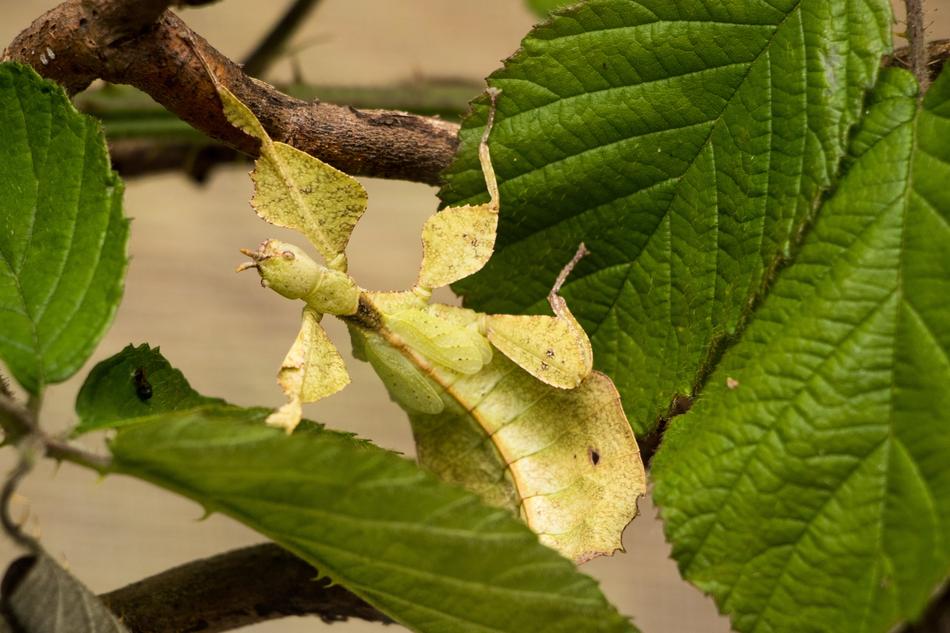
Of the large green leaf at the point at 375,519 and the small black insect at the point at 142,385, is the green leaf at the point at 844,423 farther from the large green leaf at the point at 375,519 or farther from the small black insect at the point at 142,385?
the small black insect at the point at 142,385

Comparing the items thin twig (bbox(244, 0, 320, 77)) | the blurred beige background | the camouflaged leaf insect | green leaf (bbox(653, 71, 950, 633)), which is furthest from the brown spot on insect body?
the blurred beige background

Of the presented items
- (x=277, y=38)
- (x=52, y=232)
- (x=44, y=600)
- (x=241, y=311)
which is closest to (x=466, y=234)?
(x=52, y=232)

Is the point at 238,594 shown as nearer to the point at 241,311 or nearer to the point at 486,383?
the point at 486,383

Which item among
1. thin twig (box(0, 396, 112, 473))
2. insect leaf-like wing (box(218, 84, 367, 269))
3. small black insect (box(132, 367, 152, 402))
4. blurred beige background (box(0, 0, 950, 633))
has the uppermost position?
insect leaf-like wing (box(218, 84, 367, 269))

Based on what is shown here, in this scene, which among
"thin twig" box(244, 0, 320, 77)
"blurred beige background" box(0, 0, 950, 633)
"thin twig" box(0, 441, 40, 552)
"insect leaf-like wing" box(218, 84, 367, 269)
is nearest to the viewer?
"thin twig" box(0, 441, 40, 552)

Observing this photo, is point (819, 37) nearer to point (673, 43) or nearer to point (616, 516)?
point (673, 43)

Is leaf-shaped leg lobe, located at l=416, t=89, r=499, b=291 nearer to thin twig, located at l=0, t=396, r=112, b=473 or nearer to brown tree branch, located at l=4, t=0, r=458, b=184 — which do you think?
brown tree branch, located at l=4, t=0, r=458, b=184

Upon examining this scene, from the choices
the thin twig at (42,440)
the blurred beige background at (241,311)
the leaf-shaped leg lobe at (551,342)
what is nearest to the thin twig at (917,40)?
the leaf-shaped leg lobe at (551,342)
